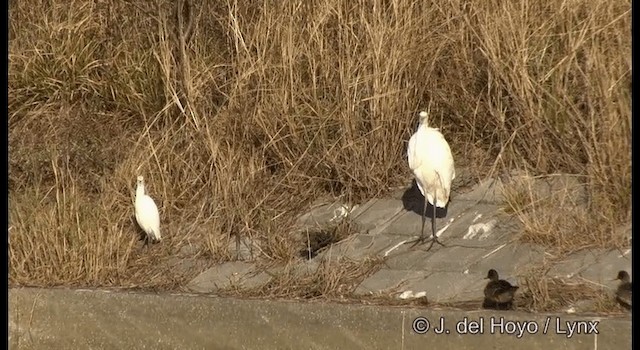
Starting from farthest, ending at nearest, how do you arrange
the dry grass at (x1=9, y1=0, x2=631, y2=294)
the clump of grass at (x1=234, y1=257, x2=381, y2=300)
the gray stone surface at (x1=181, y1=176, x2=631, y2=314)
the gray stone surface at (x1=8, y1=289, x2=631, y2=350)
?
the dry grass at (x1=9, y1=0, x2=631, y2=294) → the clump of grass at (x1=234, y1=257, x2=381, y2=300) → the gray stone surface at (x1=181, y1=176, x2=631, y2=314) → the gray stone surface at (x1=8, y1=289, x2=631, y2=350)

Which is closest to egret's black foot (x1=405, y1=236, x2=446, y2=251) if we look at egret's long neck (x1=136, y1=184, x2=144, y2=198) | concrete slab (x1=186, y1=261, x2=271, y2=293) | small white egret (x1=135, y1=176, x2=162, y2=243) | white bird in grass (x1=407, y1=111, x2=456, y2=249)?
white bird in grass (x1=407, y1=111, x2=456, y2=249)

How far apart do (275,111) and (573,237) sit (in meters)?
2.81

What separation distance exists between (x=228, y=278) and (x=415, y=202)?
1.45m

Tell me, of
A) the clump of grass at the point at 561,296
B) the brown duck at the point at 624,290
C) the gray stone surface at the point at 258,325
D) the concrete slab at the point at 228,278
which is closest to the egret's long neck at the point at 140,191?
the concrete slab at the point at 228,278

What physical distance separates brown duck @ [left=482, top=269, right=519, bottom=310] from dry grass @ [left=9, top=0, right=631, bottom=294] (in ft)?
2.58

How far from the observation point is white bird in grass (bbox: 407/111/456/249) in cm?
861

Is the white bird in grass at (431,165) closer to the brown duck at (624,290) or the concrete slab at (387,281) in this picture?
the concrete slab at (387,281)

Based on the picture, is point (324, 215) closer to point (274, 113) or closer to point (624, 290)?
point (274, 113)

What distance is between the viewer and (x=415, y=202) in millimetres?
9258

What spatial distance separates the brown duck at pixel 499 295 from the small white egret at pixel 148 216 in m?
2.78

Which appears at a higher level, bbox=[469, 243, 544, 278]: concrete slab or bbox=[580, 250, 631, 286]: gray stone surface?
bbox=[580, 250, 631, 286]: gray stone surface

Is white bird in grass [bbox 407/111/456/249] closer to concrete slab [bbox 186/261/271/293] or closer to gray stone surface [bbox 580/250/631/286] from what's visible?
concrete slab [bbox 186/261/271/293]

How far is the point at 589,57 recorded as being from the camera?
28.5 feet
